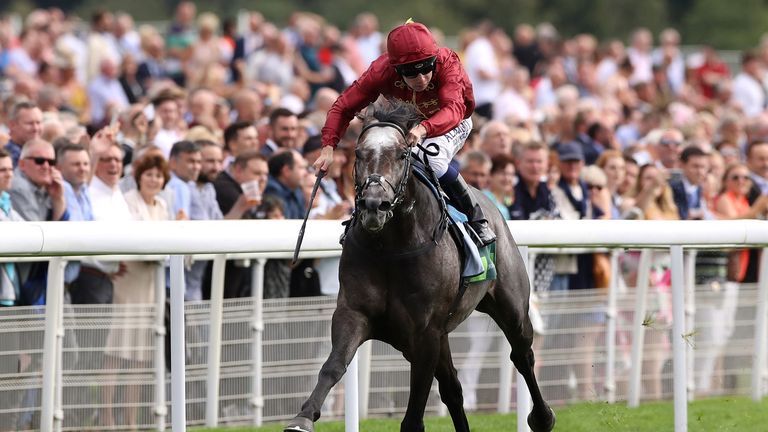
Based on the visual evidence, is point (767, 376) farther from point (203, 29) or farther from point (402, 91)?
point (203, 29)

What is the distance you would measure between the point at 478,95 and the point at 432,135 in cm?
1062

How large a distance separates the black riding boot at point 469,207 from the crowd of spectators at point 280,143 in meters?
1.47

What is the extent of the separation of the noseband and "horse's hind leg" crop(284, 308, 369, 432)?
51cm

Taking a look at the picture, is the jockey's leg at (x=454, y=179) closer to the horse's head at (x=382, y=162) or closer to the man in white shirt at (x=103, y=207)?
the horse's head at (x=382, y=162)

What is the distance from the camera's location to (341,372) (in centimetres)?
599

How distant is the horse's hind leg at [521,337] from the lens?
7.20 metres

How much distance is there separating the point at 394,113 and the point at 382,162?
0.37 meters

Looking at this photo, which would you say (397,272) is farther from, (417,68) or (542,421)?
(542,421)

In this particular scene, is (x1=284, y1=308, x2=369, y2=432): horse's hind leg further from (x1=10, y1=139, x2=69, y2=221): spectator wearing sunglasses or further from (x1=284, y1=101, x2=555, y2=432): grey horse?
(x1=10, y1=139, x2=69, y2=221): spectator wearing sunglasses

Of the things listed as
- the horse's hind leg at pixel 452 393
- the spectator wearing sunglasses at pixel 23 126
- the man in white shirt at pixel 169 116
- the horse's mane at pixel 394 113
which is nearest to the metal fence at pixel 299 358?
the horse's hind leg at pixel 452 393

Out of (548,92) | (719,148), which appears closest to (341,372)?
(719,148)

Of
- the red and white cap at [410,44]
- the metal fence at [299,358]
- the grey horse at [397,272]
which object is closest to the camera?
the grey horse at [397,272]

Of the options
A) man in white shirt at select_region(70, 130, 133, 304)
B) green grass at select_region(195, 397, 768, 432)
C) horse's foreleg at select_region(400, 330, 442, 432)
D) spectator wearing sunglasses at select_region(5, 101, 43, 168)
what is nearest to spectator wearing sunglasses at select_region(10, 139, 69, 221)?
man in white shirt at select_region(70, 130, 133, 304)

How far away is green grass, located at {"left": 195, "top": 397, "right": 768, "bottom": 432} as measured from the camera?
7.79m
